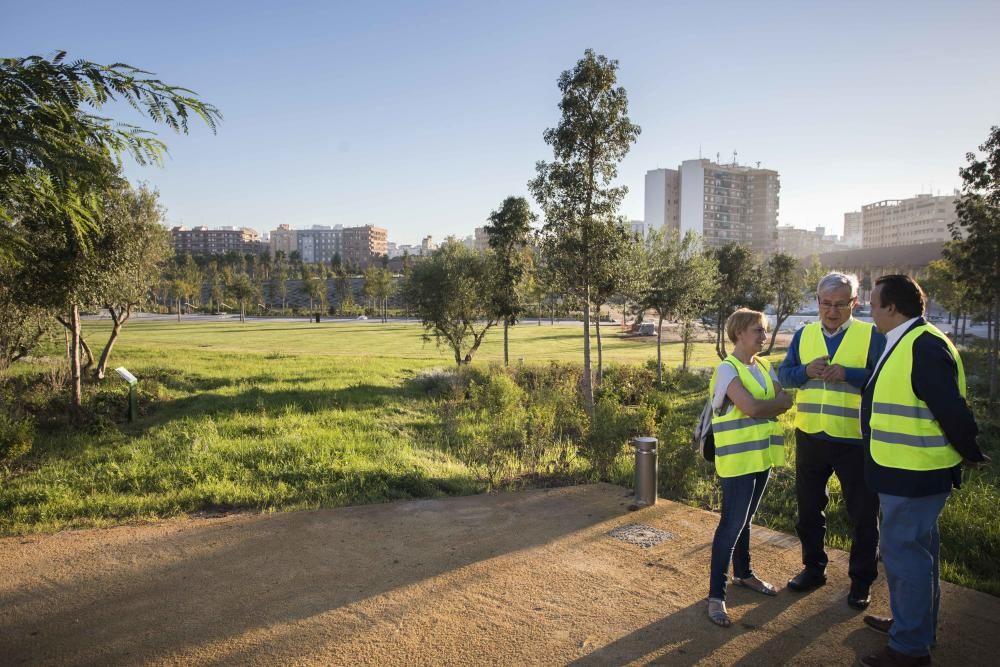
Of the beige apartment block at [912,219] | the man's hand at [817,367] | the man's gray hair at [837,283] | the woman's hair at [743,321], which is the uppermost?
the beige apartment block at [912,219]

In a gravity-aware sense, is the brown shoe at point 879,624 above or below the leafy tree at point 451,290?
below

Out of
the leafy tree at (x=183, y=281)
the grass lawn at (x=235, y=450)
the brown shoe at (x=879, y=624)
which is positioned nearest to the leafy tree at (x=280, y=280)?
the leafy tree at (x=183, y=281)

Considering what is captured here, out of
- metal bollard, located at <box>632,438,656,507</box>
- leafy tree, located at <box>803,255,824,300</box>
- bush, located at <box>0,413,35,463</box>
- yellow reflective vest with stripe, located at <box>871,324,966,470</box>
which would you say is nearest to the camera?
yellow reflective vest with stripe, located at <box>871,324,966,470</box>

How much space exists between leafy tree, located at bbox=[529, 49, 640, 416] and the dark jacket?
9.67 m

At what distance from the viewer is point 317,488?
7484 mm

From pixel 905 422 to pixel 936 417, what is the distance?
0.16 m

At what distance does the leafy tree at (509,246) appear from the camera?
22.8 metres

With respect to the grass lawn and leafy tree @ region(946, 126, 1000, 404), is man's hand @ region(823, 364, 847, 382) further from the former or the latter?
leafy tree @ region(946, 126, 1000, 404)

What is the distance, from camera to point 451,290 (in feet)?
72.4

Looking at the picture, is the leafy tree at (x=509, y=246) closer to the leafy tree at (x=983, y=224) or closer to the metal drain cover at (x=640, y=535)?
the leafy tree at (x=983, y=224)

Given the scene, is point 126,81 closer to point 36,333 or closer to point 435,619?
point 435,619

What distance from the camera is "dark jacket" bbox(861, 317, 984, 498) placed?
3244mm

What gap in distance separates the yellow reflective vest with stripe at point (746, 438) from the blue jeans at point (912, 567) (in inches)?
28.3

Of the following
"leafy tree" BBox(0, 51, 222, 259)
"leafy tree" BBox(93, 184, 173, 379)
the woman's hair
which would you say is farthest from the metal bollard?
"leafy tree" BBox(93, 184, 173, 379)
